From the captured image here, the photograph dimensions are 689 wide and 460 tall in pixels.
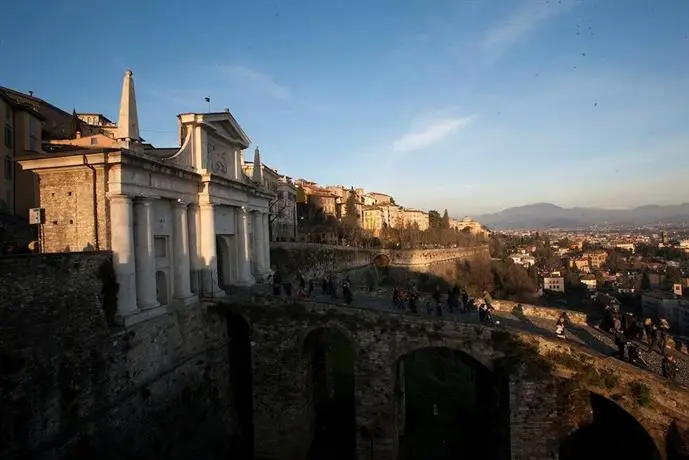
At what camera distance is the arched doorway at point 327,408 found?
61.3 feet

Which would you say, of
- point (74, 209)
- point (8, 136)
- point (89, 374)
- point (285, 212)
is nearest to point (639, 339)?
point (89, 374)

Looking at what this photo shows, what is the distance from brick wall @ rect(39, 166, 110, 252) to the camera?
14250 mm

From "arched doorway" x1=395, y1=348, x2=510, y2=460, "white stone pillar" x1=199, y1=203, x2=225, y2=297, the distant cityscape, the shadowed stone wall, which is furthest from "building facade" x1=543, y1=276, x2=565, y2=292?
"white stone pillar" x1=199, y1=203, x2=225, y2=297

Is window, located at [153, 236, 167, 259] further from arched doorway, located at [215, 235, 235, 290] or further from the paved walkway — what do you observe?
the paved walkway

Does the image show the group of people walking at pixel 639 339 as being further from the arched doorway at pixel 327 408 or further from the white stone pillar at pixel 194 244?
the white stone pillar at pixel 194 244

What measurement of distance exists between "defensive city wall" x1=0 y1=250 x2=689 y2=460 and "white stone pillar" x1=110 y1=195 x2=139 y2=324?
0.91 ft

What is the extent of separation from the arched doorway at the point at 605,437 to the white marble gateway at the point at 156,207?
49.3 feet

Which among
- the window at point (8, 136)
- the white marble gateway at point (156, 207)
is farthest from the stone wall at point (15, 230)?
the white marble gateway at point (156, 207)

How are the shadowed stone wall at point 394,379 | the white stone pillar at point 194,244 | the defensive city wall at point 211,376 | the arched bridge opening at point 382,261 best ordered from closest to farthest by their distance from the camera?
1. the defensive city wall at point 211,376
2. the shadowed stone wall at point 394,379
3. the white stone pillar at point 194,244
4. the arched bridge opening at point 382,261

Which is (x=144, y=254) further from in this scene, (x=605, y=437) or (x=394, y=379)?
(x=605, y=437)

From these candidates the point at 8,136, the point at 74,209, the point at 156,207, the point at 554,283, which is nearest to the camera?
the point at 74,209

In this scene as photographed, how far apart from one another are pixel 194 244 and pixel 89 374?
7.90m

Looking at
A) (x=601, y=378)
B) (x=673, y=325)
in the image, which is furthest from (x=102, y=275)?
(x=673, y=325)

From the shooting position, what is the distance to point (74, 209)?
14.4 metres
